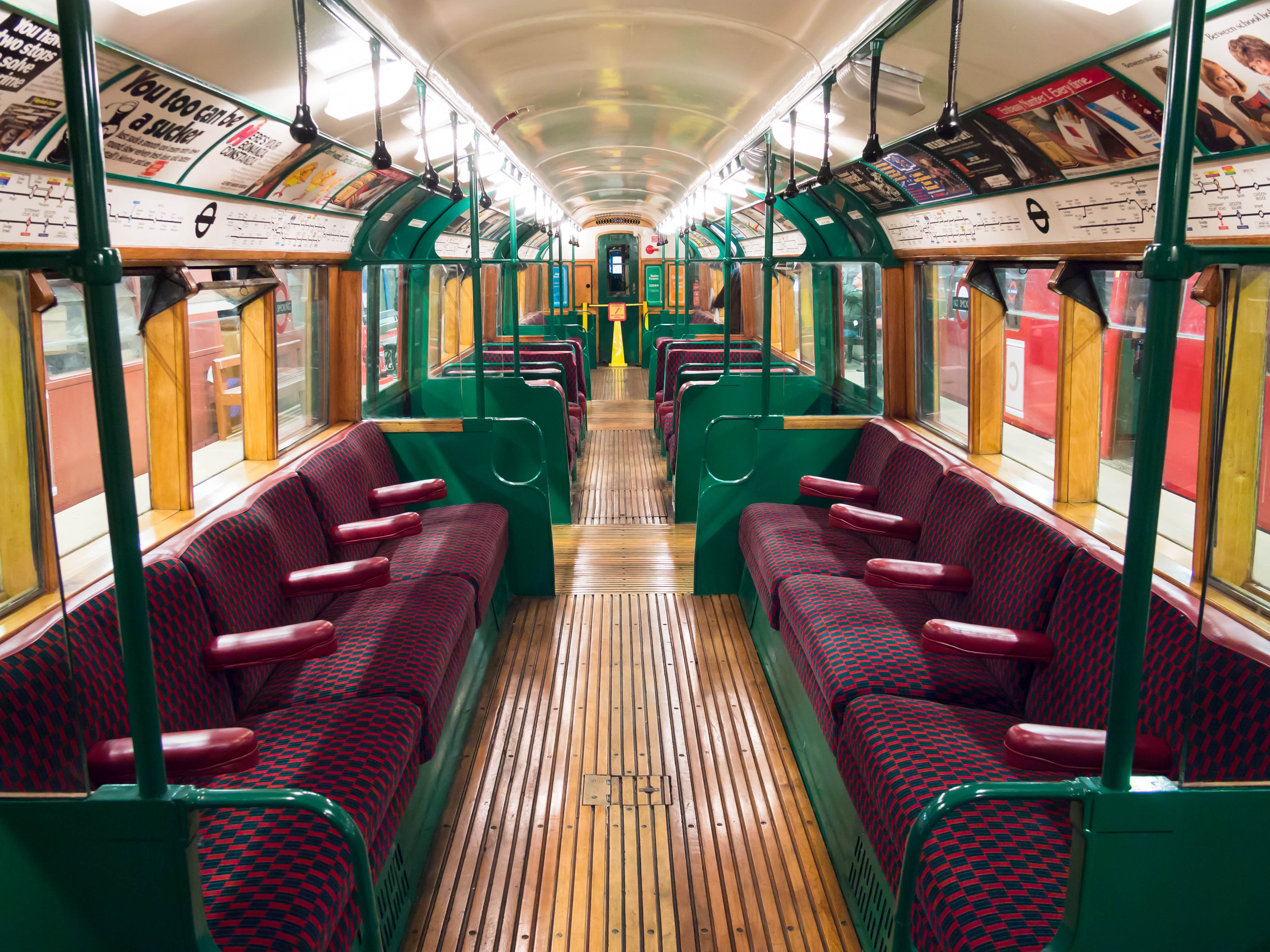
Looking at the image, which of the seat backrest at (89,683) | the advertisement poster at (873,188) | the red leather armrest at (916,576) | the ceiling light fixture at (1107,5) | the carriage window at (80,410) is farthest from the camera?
the advertisement poster at (873,188)

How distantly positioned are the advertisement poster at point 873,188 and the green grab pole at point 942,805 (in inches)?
162

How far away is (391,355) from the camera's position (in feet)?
24.2

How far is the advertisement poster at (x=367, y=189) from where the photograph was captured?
5.31m

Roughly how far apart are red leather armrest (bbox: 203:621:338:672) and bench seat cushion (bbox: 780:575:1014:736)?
5.53 feet

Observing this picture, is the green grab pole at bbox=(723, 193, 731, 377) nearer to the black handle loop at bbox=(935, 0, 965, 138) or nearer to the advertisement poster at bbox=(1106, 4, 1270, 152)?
the black handle loop at bbox=(935, 0, 965, 138)

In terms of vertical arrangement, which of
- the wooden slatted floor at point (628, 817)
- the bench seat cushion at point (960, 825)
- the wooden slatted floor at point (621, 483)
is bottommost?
the wooden slatted floor at point (628, 817)

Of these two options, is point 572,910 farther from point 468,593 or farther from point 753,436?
point 753,436

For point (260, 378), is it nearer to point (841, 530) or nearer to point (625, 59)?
point (625, 59)

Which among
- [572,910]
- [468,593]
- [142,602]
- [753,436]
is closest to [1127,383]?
[753,436]

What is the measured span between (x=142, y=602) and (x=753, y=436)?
515cm

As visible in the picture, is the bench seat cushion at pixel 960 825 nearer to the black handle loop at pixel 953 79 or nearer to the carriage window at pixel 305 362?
the black handle loop at pixel 953 79

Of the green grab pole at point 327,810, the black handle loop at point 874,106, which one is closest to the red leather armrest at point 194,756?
the green grab pole at point 327,810

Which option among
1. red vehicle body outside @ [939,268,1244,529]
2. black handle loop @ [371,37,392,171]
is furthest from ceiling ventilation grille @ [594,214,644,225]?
black handle loop @ [371,37,392,171]

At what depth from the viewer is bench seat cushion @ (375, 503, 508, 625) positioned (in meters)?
4.45
